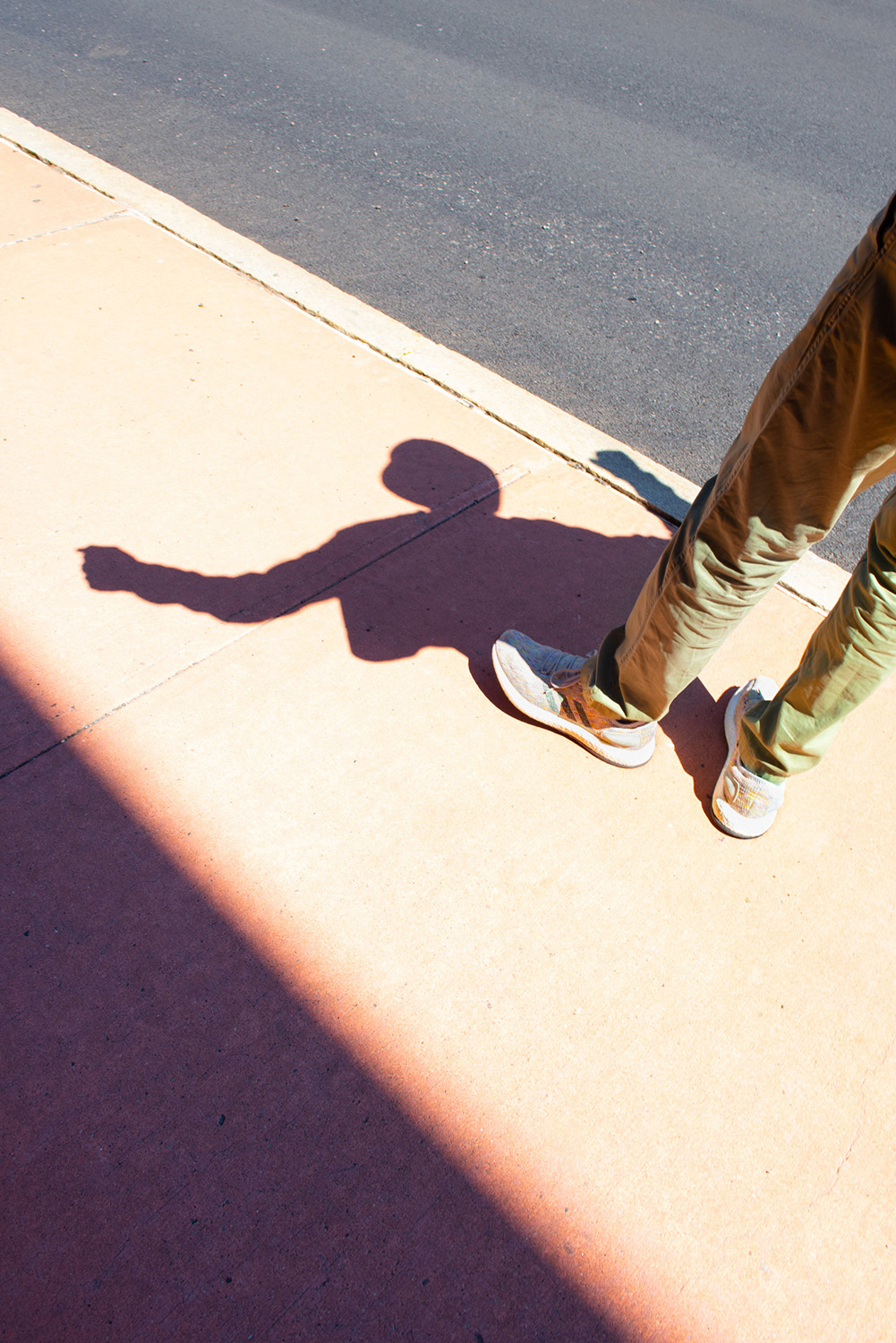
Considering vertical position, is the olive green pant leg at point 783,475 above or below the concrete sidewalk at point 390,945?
above

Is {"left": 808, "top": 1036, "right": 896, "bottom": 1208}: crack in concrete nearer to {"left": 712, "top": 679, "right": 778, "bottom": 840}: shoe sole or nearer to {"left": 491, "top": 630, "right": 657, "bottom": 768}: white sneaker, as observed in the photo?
{"left": 712, "top": 679, "right": 778, "bottom": 840}: shoe sole

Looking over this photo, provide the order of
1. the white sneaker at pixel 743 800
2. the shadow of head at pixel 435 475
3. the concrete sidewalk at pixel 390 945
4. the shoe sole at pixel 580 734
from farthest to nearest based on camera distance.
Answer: the shadow of head at pixel 435 475 < the shoe sole at pixel 580 734 < the white sneaker at pixel 743 800 < the concrete sidewalk at pixel 390 945

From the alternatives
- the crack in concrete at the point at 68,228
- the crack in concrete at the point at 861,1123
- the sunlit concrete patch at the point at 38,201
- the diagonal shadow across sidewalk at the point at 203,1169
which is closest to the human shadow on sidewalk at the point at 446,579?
the crack in concrete at the point at 861,1123

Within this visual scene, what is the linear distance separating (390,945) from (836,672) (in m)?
1.14

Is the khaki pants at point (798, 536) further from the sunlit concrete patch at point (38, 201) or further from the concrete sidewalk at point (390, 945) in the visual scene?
the sunlit concrete patch at point (38, 201)

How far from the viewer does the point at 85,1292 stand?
1501 mm

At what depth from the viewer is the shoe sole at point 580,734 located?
7.80 feet

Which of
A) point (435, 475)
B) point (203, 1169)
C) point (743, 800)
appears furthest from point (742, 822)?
point (435, 475)

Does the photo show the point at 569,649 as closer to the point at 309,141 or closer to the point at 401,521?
the point at 401,521

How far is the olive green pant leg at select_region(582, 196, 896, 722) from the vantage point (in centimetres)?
147

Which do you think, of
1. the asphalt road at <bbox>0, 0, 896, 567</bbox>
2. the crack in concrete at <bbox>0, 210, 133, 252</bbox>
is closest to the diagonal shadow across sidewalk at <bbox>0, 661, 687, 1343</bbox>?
the asphalt road at <bbox>0, 0, 896, 567</bbox>

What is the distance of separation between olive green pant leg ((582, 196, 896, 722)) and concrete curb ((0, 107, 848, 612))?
1.19 metres

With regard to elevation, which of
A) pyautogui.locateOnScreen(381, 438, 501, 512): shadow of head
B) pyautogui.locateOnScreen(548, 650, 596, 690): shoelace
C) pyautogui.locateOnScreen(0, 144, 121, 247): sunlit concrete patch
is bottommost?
pyautogui.locateOnScreen(0, 144, 121, 247): sunlit concrete patch

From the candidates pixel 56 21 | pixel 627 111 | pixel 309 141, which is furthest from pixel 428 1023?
pixel 56 21
